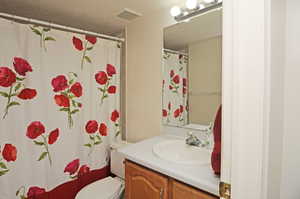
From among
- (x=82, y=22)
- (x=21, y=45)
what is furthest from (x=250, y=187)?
(x=82, y=22)

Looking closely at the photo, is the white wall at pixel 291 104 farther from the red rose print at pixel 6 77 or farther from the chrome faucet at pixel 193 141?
the red rose print at pixel 6 77

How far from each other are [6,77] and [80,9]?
870mm

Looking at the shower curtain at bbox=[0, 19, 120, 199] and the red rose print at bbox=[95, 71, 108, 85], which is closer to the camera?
the shower curtain at bbox=[0, 19, 120, 199]

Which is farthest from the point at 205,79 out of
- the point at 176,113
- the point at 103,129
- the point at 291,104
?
the point at 103,129

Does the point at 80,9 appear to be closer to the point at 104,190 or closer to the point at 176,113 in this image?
the point at 176,113

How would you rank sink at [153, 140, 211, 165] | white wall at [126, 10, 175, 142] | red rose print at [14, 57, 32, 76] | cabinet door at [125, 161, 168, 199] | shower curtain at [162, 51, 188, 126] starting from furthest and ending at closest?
white wall at [126, 10, 175, 142], shower curtain at [162, 51, 188, 126], red rose print at [14, 57, 32, 76], sink at [153, 140, 211, 165], cabinet door at [125, 161, 168, 199]

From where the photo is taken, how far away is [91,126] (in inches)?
71.6

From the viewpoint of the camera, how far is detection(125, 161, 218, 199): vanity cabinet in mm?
859

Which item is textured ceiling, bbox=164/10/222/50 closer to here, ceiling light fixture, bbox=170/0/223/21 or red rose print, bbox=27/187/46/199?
Result: ceiling light fixture, bbox=170/0/223/21

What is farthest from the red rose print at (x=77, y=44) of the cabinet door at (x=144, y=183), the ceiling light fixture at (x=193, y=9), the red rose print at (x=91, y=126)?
the cabinet door at (x=144, y=183)

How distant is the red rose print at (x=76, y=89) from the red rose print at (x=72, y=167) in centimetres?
67

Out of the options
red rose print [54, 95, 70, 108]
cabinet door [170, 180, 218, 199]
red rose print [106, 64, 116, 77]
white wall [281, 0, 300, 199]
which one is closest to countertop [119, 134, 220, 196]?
cabinet door [170, 180, 218, 199]

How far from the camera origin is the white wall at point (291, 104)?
61cm

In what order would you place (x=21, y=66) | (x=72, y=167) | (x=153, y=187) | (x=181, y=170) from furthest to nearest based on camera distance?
(x=72, y=167) → (x=21, y=66) → (x=153, y=187) → (x=181, y=170)
